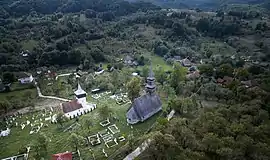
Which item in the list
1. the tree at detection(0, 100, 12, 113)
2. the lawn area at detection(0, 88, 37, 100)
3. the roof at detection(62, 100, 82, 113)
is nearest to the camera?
the roof at detection(62, 100, 82, 113)

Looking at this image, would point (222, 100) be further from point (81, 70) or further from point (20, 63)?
point (20, 63)

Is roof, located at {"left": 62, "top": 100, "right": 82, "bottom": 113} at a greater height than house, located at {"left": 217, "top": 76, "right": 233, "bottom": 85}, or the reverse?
roof, located at {"left": 62, "top": 100, "right": 82, "bottom": 113}

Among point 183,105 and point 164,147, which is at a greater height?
point 164,147

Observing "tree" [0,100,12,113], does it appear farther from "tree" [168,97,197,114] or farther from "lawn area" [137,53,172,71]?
"lawn area" [137,53,172,71]

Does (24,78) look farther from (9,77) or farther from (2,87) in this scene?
(2,87)

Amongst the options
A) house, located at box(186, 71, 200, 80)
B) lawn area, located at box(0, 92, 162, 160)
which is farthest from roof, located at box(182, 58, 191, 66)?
lawn area, located at box(0, 92, 162, 160)

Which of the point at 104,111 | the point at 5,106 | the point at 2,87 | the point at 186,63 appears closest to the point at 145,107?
the point at 104,111

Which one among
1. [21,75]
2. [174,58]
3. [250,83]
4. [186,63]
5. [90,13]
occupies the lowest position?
[174,58]

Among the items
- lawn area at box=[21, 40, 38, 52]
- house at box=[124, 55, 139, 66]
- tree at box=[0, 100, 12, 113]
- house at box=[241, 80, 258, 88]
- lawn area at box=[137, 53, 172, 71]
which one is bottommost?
lawn area at box=[137, 53, 172, 71]
